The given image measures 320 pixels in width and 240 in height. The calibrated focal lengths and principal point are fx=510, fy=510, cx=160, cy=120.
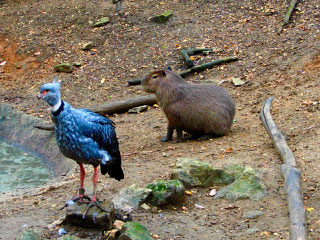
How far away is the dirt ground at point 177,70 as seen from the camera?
492 centimetres

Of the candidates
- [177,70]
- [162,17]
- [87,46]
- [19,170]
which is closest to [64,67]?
[87,46]

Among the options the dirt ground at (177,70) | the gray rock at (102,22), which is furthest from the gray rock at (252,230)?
the gray rock at (102,22)

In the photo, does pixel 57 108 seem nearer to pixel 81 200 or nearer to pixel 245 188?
pixel 81 200

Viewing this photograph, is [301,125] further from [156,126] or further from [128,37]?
[128,37]

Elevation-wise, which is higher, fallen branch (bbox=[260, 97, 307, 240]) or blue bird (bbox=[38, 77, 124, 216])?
blue bird (bbox=[38, 77, 124, 216])

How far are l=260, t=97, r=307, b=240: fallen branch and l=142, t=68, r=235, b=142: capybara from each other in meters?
0.75

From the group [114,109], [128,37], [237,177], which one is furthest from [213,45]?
[237,177]

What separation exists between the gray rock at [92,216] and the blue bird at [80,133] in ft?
0.26

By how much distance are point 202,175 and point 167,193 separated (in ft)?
2.29

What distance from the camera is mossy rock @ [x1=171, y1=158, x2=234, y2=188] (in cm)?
547

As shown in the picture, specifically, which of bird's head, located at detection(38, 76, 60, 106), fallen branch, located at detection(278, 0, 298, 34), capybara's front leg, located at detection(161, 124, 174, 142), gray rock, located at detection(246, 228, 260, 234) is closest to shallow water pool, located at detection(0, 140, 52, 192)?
capybara's front leg, located at detection(161, 124, 174, 142)

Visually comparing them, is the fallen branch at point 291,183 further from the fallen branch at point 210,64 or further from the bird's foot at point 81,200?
the fallen branch at point 210,64

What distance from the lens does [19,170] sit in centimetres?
793

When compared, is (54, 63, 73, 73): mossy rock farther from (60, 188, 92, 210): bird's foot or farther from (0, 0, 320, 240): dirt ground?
(60, 188, 92, 210): bird's foot
